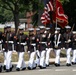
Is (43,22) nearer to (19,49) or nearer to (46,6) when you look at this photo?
(46,6)

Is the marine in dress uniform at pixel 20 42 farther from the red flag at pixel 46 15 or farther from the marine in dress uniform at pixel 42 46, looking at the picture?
the red flag at pixel 46 15

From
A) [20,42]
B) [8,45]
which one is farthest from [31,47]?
[8,45]

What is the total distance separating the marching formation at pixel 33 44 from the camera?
49.8 ft

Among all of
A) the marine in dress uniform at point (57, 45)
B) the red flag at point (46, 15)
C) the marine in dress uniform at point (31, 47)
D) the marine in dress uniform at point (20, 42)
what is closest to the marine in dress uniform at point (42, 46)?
the marine in dress uniform at point (31, 47)

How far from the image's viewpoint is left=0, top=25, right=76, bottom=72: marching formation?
1516 cm

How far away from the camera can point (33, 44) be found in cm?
1577

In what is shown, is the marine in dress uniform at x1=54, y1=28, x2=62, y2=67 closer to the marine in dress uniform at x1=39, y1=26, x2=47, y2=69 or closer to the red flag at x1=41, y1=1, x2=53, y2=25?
the marine in dress uniform at x1=39, y1=26, x2=47, y2=69

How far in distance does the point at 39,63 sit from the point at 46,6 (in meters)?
8.03

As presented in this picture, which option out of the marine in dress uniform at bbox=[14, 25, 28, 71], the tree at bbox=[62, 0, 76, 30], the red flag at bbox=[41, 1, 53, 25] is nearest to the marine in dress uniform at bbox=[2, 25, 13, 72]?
the marine in dress uniform at bbox=[14, 25, 28, 71]

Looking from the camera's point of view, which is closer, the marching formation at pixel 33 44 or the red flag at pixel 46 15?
the marching formation at pixel 33 44

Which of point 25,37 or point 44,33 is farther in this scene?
point 44,33

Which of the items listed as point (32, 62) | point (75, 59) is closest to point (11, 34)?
point (32, 62)

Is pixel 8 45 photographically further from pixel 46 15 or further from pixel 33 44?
pixel 46 15

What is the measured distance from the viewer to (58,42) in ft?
56.6
